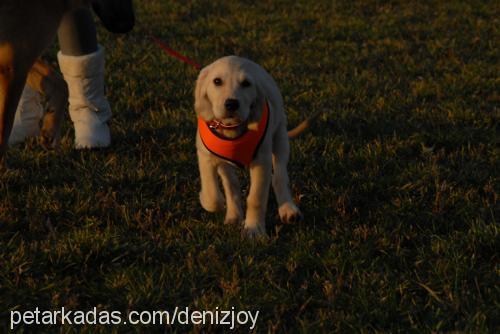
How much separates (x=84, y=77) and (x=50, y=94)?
0.41 meters

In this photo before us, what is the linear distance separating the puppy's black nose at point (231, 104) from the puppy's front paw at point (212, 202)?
2.18ft

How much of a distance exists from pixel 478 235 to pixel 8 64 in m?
2.94

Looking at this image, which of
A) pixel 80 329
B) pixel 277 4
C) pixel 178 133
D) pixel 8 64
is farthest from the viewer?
pixel 277 4

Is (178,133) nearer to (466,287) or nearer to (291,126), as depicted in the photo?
(291,126)

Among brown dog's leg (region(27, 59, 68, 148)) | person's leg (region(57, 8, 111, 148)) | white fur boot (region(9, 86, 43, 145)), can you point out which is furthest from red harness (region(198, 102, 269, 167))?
white fur boot (region(9, 86, 43, 145))

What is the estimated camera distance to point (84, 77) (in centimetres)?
533

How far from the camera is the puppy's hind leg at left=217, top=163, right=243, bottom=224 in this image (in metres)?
3.90

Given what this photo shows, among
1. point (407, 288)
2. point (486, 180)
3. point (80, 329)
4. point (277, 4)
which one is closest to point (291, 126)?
point (486, 180)

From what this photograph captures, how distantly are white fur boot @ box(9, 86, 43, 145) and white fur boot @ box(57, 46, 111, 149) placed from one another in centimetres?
29

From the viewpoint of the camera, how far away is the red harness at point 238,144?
3639 mm

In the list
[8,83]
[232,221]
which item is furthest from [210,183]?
[8,83]

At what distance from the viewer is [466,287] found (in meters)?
3.18

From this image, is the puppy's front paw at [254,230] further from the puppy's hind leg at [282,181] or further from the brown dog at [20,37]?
the brown dog at [20,37]

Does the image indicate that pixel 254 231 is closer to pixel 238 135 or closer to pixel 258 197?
pixel 258 197
